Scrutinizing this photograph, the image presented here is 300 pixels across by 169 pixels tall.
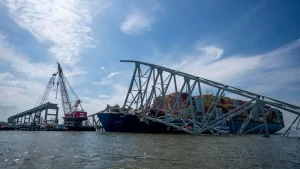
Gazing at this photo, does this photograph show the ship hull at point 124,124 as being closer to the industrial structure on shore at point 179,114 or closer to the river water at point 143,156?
the industrial structure on shore at point 179,114

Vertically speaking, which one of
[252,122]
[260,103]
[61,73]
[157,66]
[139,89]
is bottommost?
[252,122]

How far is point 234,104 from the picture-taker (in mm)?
80688

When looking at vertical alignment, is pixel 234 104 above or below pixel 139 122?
above

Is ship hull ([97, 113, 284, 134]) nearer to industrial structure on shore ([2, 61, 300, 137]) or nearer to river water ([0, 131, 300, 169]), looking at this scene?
industrial structure on shore ([2, 61, 300, 137])

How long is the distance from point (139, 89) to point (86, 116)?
4802 cm

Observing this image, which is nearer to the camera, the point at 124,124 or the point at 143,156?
the point at 143,156

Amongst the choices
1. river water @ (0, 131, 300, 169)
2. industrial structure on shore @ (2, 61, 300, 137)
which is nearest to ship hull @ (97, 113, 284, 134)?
industrial structure on shore @ (2, 61, 300, 137)

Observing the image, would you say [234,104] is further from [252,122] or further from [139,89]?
[139,89]

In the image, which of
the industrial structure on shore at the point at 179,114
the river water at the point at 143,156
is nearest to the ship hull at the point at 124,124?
the industrial structure on shore at the point at 179,114

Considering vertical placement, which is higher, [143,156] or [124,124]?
[124,124]

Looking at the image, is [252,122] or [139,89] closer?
[139,89]

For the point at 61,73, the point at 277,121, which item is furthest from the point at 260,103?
the point at 61,73

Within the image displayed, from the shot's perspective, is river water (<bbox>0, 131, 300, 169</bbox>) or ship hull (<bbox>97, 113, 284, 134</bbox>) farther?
ship hull (<bbox>97, 113, 284, 134</bbox>)

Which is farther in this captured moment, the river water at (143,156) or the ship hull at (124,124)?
the ship hull at (124,124)
